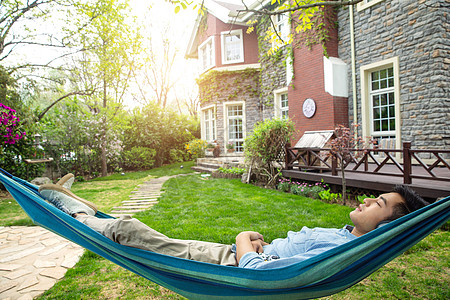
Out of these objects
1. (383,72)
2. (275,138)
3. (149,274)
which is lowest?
(149,274)

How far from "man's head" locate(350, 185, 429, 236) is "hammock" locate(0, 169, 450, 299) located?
107mm

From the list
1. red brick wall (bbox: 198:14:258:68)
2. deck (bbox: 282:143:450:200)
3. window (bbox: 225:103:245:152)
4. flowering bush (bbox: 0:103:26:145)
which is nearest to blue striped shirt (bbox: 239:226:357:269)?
deck (bbox: 282:143:450:200)

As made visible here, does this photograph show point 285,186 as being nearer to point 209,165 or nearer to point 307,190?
point 307,190

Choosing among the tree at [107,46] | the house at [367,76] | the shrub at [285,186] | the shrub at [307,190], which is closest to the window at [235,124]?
the house at [367,76]

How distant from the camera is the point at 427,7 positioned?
4980 mm

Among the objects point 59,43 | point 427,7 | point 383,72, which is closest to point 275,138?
point 383,72

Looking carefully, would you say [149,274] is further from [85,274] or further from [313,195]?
[313,195]

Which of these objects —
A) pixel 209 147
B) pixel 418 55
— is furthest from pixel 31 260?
pixel 209 147

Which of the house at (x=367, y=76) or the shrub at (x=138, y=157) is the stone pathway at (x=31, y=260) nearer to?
the house at (x=367, y=76)

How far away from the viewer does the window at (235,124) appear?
412 inches

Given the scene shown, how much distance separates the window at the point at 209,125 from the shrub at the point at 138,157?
7.60ft

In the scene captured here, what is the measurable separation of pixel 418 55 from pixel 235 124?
6.34 m

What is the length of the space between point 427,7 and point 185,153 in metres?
9.22

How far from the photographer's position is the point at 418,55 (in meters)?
5.16
